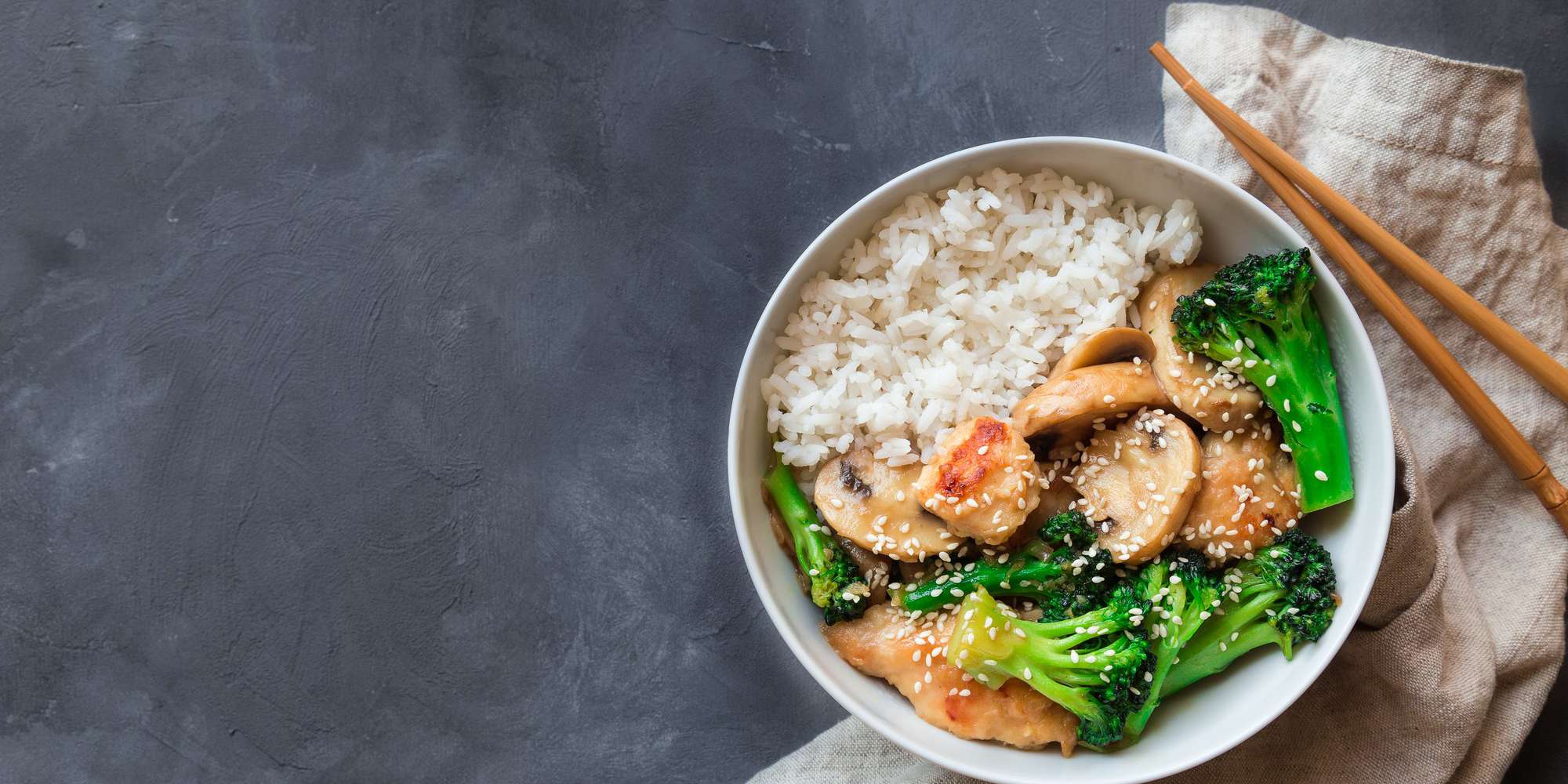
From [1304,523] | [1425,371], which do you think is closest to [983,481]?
[1304,523]

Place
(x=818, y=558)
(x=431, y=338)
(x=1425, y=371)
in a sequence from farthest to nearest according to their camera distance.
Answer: (x=431, y=338) → (x=1425, y=371) → (x=818, y=558)

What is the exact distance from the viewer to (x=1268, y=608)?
2.28 metres

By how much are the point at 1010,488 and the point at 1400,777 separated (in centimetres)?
137

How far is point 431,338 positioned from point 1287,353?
2.15m

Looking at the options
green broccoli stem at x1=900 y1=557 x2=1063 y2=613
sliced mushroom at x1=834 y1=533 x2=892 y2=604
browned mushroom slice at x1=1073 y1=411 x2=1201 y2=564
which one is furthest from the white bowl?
browned mushroom slice at x1=1073 y1=411 x2=1201 y2=564

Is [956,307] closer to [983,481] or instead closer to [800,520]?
[983,481]

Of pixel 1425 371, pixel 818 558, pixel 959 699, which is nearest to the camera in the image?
pixel 959 699

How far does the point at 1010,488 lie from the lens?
2211 millimetres

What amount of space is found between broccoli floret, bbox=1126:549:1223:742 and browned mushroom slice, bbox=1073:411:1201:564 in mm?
67

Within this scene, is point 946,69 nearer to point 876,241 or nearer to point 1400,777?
point 876,241

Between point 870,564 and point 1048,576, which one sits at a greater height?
point 1048,576

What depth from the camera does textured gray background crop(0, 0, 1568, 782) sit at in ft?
8.84

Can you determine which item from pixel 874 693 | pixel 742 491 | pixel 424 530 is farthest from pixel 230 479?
pixel 874 693

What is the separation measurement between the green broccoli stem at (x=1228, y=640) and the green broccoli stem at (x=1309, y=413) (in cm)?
26
